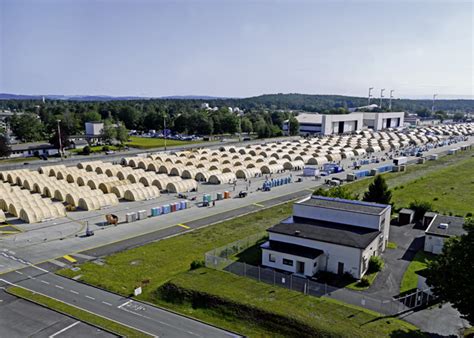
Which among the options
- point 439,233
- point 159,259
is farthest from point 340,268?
point 159,259

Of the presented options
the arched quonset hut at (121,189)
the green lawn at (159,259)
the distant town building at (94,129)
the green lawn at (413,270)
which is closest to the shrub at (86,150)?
the distant town building at (94,129)

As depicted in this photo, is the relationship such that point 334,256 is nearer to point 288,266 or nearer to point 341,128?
point 288,266

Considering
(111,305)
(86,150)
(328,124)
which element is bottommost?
(111,305)

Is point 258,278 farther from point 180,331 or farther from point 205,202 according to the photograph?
point 205,202

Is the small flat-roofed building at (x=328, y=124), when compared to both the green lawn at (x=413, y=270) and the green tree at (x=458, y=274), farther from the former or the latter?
the green tree at (x=458, y=274)

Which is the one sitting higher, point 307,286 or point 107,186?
point 107,186

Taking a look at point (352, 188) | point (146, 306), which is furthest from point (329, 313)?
point (352, 188)

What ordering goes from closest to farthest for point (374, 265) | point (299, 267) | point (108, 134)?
point (299, 267) → point (374, 265) → point (108, 134)
